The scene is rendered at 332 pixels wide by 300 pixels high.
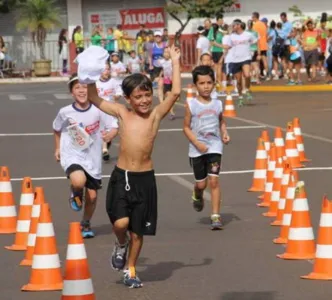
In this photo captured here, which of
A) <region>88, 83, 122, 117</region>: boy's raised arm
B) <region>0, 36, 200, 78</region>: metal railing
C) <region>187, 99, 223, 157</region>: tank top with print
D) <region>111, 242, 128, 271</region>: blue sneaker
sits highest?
<region>88, 83, 122, 117</region>: boy's raised arm

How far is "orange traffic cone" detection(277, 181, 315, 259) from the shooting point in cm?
991

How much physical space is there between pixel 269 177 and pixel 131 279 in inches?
207

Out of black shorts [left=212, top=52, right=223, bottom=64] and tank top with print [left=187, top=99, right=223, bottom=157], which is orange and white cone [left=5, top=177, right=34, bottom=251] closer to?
tank top with print [left=187, top=99, right=223, bottom=157]

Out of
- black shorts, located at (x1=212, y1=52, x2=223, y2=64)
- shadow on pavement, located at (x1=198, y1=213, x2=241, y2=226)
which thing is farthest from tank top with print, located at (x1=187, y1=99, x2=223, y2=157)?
black shorts, located at (x1=212, y1=52, x2=223, y2=64)

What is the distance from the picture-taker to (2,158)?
63.1ft

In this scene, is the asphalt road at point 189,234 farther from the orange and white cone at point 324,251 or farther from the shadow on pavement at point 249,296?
the orange and white cone at point 324,251

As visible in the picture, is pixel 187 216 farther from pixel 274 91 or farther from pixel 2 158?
pixel 274 91

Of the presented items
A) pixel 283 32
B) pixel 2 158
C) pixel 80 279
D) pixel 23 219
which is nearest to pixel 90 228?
pixel 23 219

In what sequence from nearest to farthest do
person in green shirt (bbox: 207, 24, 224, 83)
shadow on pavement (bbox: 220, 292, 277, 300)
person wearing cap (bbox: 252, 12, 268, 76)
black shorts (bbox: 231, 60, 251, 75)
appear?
shadow on pavement (bbox: 220, 292, 277, 300)
black shorts (bbox: 231, 60, 251, 75)
person in green shirt (bbox: 207, 24, 224, 83)
person wearing cap (bbox: 252, 12, 268, 76)

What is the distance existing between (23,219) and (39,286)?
232 cm

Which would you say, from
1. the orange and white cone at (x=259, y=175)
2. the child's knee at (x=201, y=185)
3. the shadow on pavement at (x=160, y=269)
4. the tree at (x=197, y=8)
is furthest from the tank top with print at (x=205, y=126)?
the tree at (x=197, y=8)

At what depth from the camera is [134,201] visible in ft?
30.0

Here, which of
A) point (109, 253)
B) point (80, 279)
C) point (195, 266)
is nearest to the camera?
point (80, 279)

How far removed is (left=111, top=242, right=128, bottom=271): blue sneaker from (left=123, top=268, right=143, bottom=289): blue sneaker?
0.23 ft
